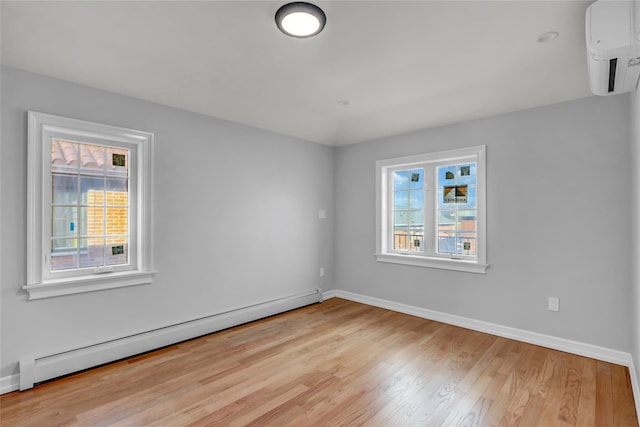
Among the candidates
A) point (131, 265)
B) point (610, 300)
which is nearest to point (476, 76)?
point (610, 300)

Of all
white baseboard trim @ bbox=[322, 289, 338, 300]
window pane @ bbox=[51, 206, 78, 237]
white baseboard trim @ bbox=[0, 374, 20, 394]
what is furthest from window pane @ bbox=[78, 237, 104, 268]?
white baseboard trim @ bbox=[322, 289, 338, 300]

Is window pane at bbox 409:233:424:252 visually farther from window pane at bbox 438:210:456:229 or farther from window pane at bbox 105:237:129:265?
window pane at bbox 105:237:129:265

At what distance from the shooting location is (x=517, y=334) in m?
3.13

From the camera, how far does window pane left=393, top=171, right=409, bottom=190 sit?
4184 mm

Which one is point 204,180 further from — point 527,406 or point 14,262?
point 527,406

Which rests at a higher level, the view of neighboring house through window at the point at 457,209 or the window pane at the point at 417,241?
the view of neighboring house through window at the point at 457,209

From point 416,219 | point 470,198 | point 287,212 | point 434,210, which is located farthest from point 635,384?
point 287,212

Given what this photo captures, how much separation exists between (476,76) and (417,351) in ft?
8.46

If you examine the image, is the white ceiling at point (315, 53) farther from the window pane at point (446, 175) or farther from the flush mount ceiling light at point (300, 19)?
the window pane at point (446, 175)

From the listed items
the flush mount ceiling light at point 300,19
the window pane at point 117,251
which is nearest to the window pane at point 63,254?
the window pane at point 117,251

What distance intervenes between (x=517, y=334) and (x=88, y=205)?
13.9ft

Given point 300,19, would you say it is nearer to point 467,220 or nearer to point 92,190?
point 92,190

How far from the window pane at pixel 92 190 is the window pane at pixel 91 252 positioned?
0.33 meters

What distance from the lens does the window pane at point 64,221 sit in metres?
2.47
